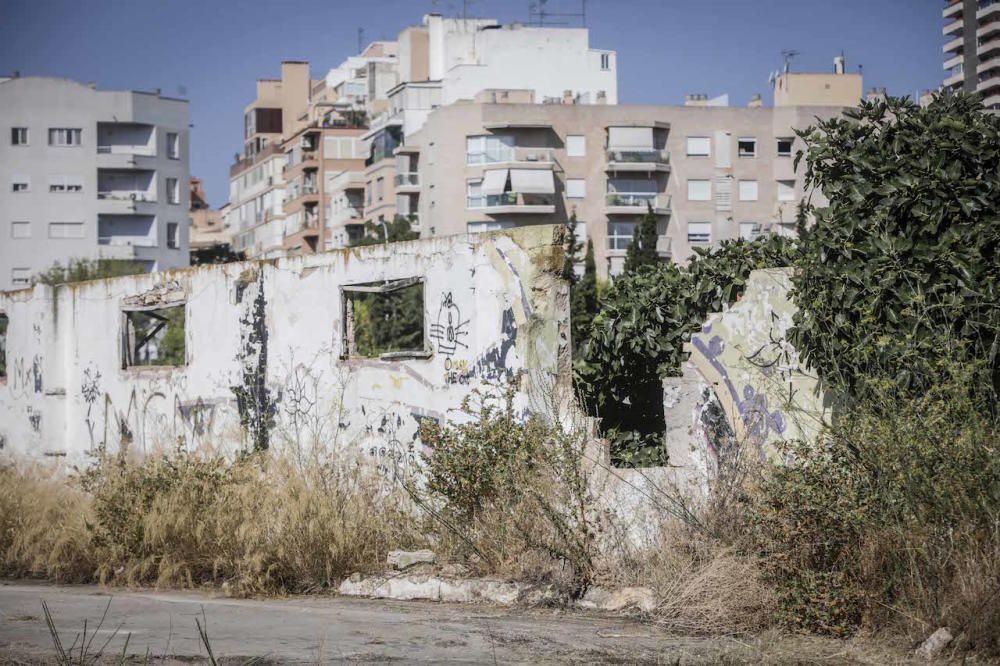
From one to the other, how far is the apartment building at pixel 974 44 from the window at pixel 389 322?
197 ft

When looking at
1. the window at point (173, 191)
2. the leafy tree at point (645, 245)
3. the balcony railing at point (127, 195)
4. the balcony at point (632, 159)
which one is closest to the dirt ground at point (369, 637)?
the leafy tree at point (645, 245)

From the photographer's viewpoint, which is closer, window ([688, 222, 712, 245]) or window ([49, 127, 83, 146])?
window ([688, 222, 712, 245])

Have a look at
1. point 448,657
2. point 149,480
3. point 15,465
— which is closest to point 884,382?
point 448,657

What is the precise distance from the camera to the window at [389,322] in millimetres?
10578

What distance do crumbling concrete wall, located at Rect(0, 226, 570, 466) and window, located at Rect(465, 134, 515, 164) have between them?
5526 cm

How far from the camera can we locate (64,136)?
8044 centimetres

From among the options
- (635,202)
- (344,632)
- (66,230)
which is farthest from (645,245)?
(344,632)

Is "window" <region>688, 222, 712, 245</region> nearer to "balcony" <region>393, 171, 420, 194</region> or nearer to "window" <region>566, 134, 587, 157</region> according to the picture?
"window" <region>566, 134, 587, 157</region>

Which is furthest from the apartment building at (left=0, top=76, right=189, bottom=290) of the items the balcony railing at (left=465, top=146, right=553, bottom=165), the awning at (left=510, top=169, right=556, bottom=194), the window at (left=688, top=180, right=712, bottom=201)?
the window at (left=688, top=180, right=712, bottom=201)

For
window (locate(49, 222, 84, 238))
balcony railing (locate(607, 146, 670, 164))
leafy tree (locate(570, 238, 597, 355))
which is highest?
balcony railing (locate(607, 146, 670, 164))

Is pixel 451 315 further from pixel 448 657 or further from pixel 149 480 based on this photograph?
pixel 448 657

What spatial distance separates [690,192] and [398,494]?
211 feet

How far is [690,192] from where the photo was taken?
72.1 metres

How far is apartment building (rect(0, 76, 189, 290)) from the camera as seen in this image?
7981 cm
